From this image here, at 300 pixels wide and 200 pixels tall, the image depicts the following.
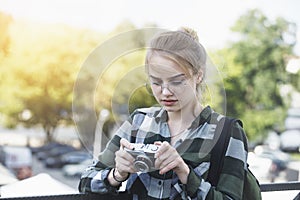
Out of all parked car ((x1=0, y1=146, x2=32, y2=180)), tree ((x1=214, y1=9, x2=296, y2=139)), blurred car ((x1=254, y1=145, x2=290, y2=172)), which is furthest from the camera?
tree ((x1=214, y1=9, x2=296, y2=139))

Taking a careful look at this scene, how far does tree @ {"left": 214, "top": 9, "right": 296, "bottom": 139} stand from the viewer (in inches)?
527

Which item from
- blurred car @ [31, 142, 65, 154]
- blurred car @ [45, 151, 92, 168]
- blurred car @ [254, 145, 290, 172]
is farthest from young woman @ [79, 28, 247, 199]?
blurred car @ [254, 145, 290, 172]

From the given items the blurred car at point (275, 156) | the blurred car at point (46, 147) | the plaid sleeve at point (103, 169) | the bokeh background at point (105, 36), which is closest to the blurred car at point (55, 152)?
the blurred car at point (46, 147)

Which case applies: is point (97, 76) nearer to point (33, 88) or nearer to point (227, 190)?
point (227, 190)

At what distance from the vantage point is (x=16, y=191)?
1145 millimetres

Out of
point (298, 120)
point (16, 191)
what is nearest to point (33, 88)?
point (298, 120)

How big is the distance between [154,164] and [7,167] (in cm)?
1026

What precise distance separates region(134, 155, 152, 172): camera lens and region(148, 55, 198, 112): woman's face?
0.11m

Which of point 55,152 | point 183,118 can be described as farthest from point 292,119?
point 183,118

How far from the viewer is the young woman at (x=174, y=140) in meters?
0.68

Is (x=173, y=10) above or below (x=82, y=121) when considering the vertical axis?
above

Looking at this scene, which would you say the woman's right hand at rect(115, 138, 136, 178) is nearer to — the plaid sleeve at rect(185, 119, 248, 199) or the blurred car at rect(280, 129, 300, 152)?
the plaid sleeve at rect(185, 119, 248, 199)

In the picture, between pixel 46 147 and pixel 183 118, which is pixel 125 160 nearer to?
pixel 183 118

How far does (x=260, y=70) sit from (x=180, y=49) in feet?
43.9
